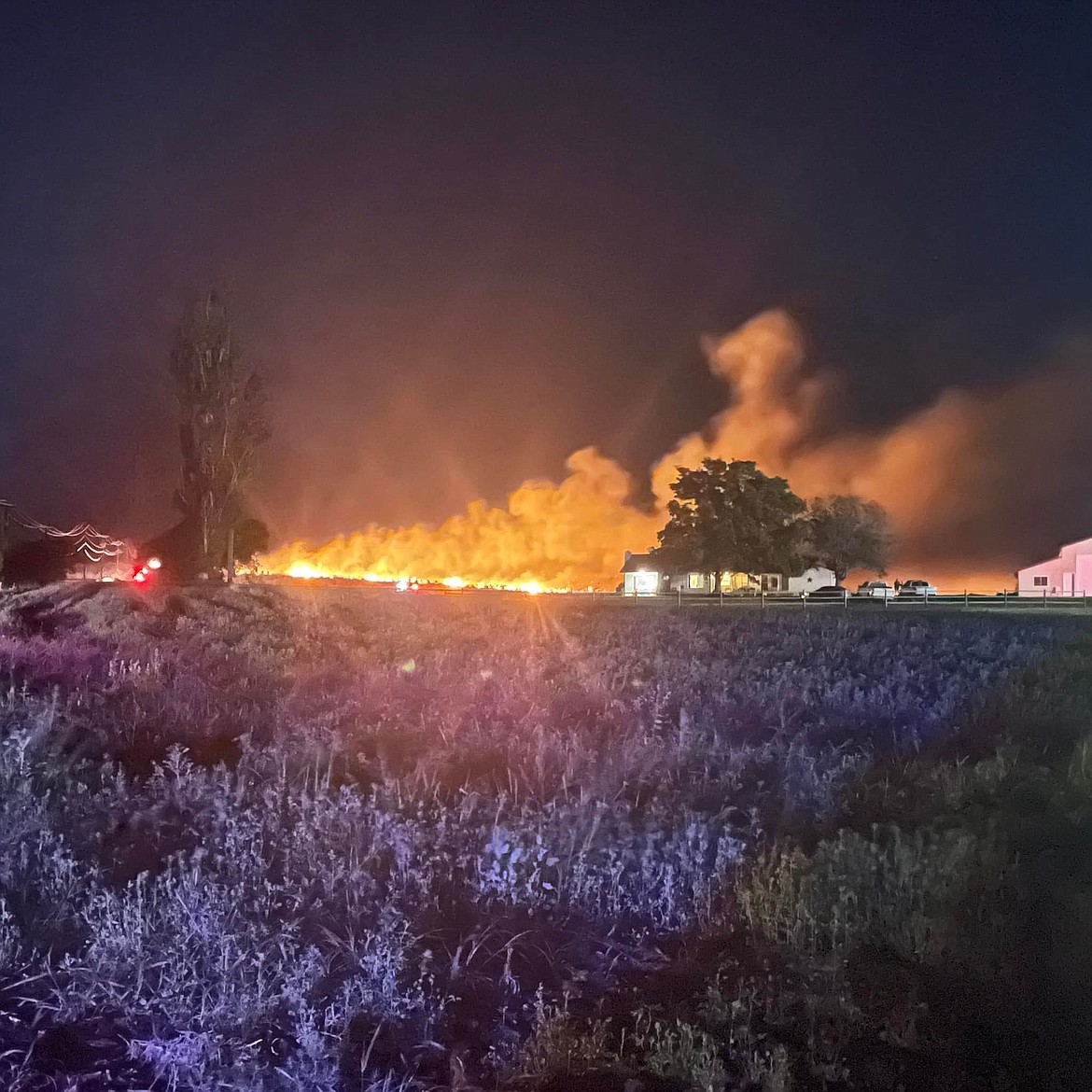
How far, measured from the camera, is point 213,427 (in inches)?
1529

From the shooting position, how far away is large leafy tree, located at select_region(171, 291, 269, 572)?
126ft

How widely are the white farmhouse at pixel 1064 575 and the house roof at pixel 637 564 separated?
28.9 m

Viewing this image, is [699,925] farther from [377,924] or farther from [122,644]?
[122,644]

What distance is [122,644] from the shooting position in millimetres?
13727

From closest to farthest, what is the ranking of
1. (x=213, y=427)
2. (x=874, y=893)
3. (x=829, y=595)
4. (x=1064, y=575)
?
(x=874, y=893)
(x=213, y=427)
(x=829, y=595)
(x=1064, y=575)

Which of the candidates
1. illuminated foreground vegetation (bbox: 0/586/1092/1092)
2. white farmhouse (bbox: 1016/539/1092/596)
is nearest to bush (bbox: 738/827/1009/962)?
illuminated foreground vegetation (bbox: 0/586/1092/1092)

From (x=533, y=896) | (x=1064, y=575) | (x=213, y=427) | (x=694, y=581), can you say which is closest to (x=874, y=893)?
(x=533, y=896)

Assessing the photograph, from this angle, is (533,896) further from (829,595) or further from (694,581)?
(694,581)

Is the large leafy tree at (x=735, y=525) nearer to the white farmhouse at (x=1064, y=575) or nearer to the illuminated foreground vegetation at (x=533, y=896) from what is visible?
the white farmhouse at (x=1064, y=575)

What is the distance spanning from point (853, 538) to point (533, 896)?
8449cm

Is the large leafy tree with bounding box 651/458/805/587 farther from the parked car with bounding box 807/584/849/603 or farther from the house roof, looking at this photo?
the house roof

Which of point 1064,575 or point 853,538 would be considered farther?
point 853,538

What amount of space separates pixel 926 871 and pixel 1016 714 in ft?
19.0

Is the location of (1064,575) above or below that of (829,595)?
above
